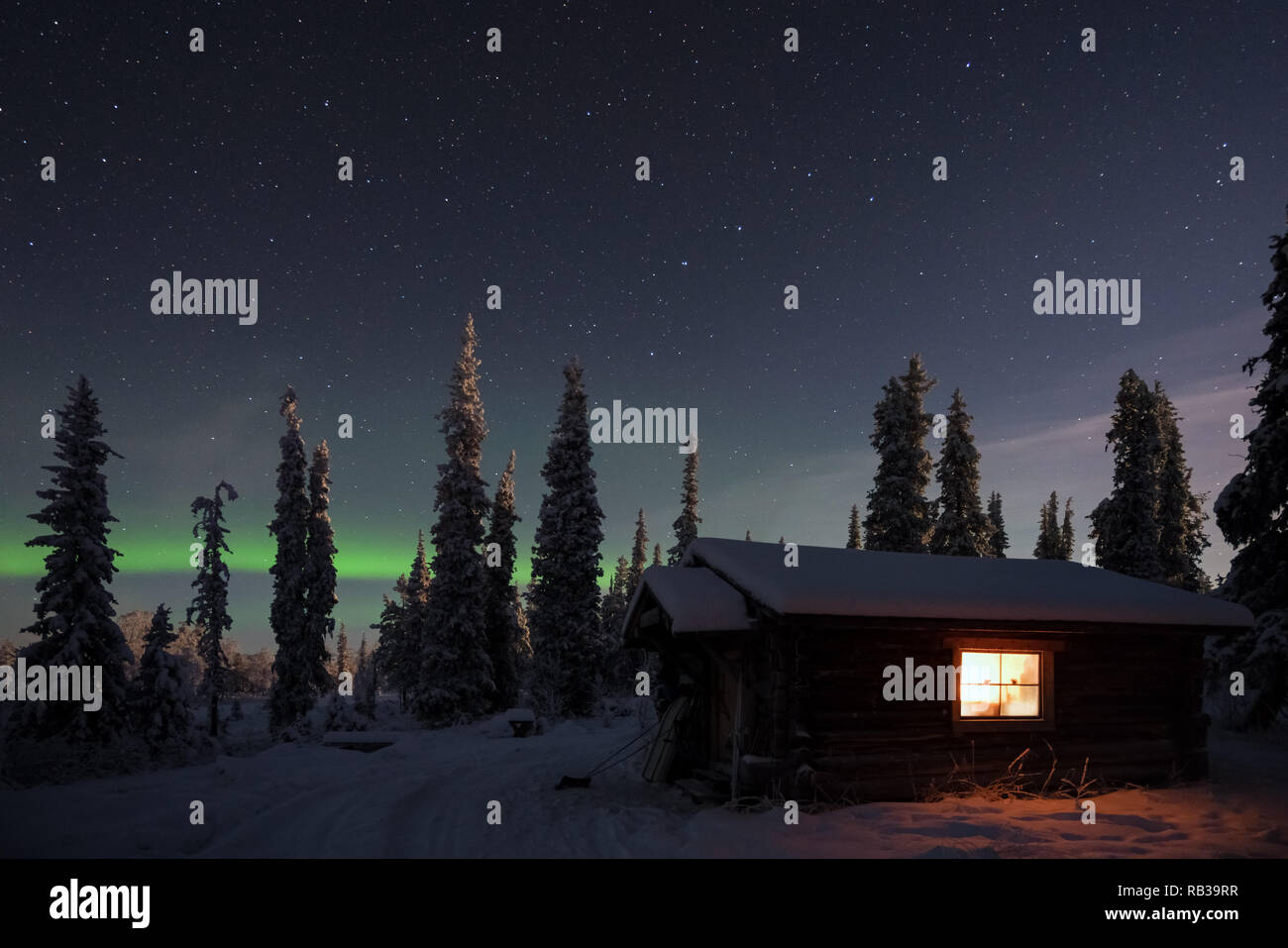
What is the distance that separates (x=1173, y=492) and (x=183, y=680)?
162 ft

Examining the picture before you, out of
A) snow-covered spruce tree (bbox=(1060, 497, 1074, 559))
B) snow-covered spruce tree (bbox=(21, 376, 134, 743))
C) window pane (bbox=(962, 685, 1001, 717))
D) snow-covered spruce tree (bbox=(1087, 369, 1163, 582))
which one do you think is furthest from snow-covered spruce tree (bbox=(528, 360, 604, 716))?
snow-covered spruce tree (bbox=(1060, 497, 1074, 559))

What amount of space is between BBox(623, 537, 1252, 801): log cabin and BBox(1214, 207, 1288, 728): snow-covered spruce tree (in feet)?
18.3

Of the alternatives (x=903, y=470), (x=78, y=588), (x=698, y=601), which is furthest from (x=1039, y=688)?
(x=78, y=588)

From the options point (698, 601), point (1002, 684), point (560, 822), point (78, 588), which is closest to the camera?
point (560, 822)

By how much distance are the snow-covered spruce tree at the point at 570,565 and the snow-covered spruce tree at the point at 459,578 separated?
9.26ft

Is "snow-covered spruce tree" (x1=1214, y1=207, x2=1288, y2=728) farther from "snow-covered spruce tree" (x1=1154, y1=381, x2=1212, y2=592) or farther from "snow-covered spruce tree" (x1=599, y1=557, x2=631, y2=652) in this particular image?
"snow-covered spruce tree" (x1=599, y1=557, x2=631, y2=652)

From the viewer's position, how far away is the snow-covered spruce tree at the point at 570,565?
101ft

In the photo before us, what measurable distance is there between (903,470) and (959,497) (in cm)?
298

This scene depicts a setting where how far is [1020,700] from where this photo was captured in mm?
11797

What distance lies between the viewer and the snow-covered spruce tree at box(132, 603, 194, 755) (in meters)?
21.2

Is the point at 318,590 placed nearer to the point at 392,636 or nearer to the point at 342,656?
the point at 392,636
